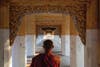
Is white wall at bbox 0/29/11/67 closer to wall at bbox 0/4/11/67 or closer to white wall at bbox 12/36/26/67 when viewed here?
wall at bbox 0/4/11/67

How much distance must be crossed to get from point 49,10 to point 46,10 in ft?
0.25

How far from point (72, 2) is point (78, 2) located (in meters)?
0.14

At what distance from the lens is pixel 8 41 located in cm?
734

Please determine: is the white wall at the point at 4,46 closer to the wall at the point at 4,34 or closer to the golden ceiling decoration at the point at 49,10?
the wall at the point at 4,34

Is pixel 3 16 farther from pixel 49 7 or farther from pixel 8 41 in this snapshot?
pixel 49 7

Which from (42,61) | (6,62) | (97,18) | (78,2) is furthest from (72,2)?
(42,61)

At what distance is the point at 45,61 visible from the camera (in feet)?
14.4

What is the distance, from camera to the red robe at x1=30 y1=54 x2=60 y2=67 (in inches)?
173

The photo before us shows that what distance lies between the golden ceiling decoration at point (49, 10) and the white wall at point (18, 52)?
4.00m

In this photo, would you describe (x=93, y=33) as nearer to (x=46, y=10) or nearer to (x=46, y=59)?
(x=46, y=10)

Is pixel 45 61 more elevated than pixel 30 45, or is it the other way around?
pixel 45 61

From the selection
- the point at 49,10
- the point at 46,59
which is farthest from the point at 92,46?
the point at 46,59

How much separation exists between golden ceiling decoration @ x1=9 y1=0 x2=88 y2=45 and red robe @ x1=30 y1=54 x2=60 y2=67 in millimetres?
3080

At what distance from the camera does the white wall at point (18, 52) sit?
1162 cm
